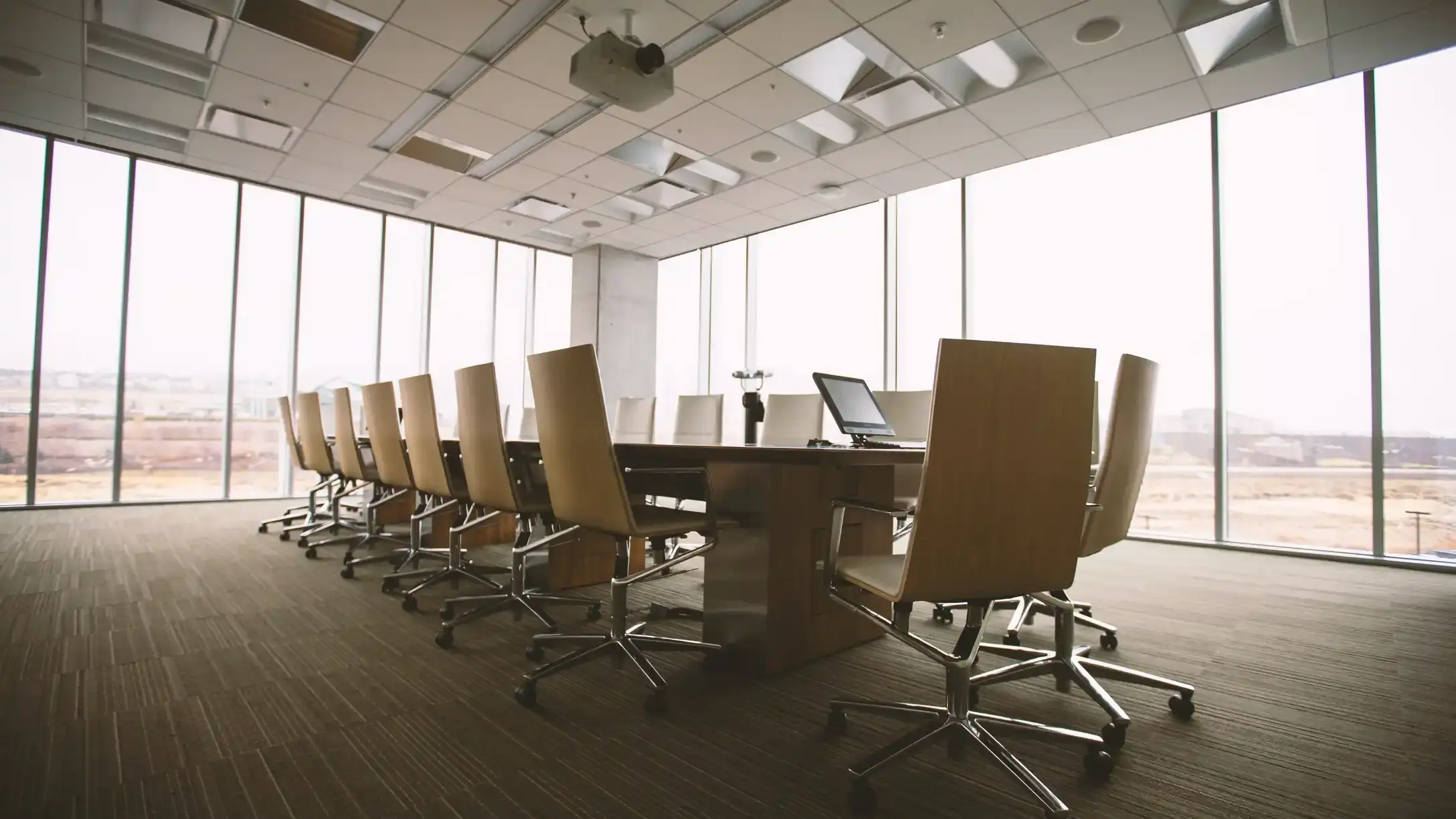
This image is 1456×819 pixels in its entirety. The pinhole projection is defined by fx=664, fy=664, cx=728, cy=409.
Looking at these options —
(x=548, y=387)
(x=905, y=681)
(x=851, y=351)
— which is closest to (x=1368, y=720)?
(x=905, y=681)

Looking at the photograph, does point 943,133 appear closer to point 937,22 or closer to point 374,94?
point 937,22

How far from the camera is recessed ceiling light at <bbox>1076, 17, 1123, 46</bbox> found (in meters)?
4.16

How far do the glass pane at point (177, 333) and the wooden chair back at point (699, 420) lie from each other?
18.0ft

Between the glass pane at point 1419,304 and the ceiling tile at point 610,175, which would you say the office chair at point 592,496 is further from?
the glass pane at point 1419,304

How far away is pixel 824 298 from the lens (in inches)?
323

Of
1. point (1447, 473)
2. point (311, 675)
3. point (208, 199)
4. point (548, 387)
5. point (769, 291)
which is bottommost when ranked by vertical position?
point (311, 675)

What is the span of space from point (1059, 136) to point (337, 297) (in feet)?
26.1

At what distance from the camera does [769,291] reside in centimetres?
885

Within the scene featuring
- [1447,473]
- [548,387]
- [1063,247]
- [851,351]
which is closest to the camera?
[548,387]

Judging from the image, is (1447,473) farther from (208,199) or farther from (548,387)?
(208,199)

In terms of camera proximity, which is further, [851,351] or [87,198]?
[851,351]

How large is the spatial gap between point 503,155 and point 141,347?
171 inches

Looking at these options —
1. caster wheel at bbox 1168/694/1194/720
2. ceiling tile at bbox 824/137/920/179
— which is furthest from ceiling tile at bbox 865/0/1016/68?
caster wheel at bbox 1168/694/1194/720

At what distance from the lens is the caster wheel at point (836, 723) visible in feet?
6.27
